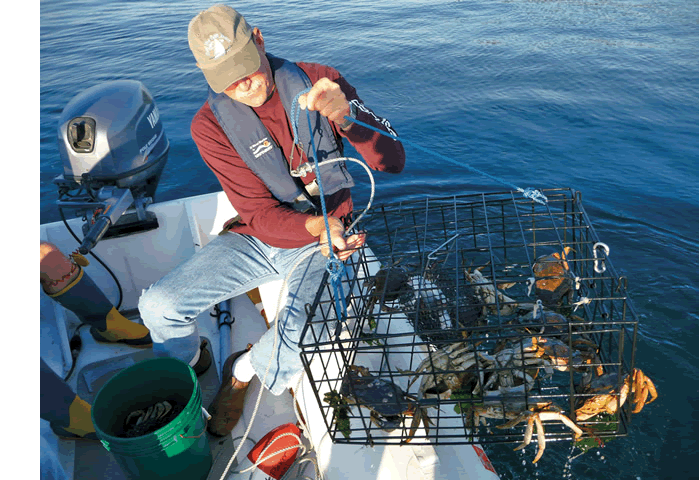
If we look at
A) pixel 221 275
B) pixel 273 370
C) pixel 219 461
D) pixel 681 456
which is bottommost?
pixel 681 456

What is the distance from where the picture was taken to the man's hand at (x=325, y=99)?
2.01 m

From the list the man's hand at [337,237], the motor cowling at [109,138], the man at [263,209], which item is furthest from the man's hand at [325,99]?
the motor cowling at [109,138]

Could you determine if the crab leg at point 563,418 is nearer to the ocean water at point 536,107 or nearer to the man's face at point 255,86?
the ocean water at point 536,107

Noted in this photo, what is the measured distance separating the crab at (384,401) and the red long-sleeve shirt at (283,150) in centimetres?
80

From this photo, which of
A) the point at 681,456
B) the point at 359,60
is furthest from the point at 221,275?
the point at 359,60

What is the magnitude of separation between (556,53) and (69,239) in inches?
345

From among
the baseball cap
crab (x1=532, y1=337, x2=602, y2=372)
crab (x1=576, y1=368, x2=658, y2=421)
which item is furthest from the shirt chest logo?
crab (x1=576, y1=368, x2=658, y2=421)

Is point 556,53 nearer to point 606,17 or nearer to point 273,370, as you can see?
point 606,17

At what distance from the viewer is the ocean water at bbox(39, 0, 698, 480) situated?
3.38m

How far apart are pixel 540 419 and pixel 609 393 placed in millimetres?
257

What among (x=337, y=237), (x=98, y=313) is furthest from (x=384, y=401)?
(x=98, y=313)

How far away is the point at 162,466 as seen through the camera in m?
2.16

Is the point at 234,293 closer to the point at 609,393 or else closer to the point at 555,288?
the point at 555,288

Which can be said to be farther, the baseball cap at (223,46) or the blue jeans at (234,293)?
the blue jeans at (234,293)
